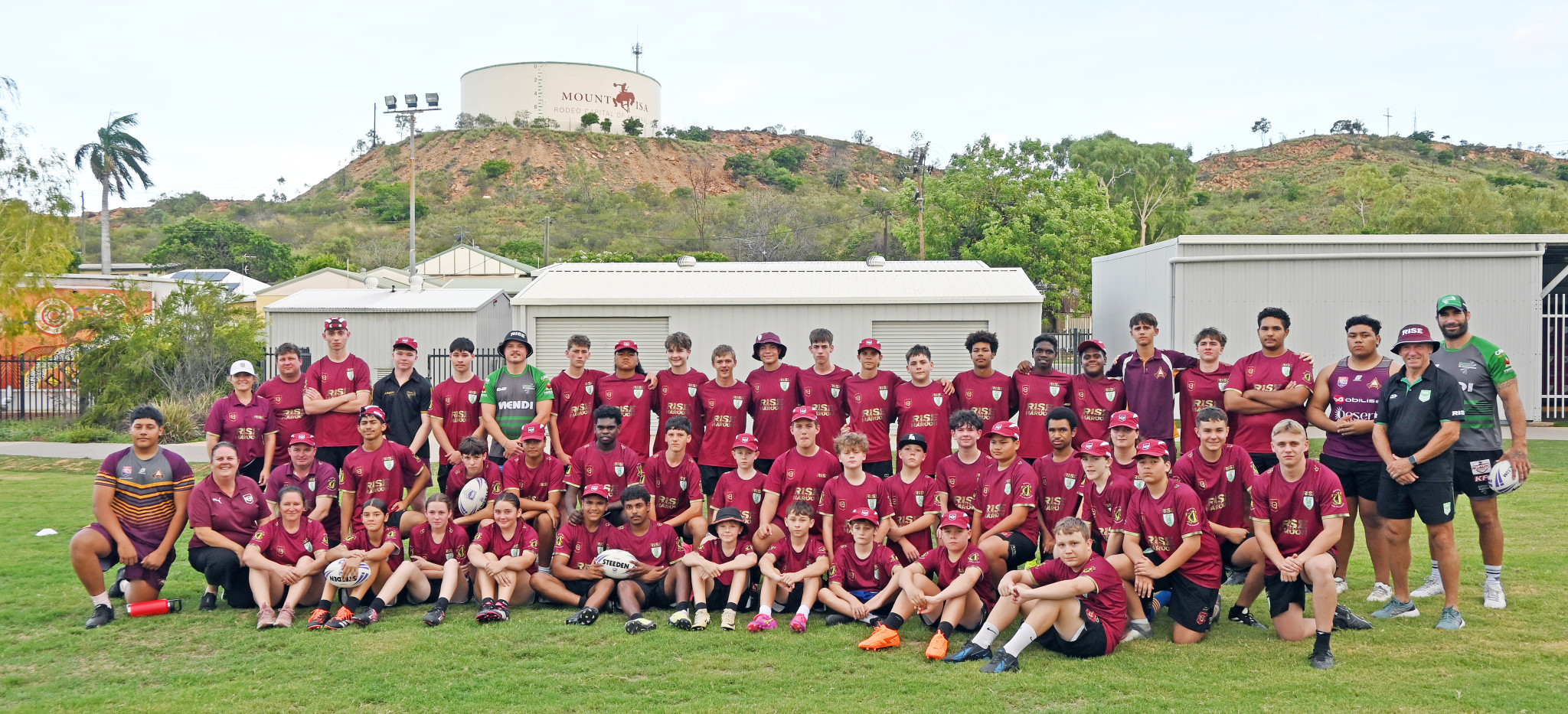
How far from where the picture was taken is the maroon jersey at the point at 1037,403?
784 centimetres

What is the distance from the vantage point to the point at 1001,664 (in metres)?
5.66

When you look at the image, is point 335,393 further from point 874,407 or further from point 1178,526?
point 1178,526

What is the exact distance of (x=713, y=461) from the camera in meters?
8.33

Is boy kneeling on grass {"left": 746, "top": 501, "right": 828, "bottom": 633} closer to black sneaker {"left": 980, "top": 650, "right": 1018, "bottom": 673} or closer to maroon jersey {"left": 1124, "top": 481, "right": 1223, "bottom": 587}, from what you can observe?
black sneaker {"left": 980, "top": 650, "right": 1018, "bottom": 673}

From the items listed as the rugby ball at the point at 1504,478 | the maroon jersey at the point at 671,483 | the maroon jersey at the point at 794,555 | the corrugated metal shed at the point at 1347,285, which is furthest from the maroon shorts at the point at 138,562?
the corrugated metal shed at the point at 1347,285

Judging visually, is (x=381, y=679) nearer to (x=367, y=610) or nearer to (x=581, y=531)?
(x=367, y=610)

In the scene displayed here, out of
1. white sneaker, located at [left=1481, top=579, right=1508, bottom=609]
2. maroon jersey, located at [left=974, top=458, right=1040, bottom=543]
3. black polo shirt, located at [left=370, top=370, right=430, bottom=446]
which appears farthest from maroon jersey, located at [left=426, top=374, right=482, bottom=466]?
white sneaker, located at [left=1481, top=579, right=1508, bottom=609]

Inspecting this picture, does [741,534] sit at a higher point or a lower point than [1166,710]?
higher

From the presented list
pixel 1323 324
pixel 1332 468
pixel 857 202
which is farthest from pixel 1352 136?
pixel 1332 468

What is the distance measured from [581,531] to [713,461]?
141cm

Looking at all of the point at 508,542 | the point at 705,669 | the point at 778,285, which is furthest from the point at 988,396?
the point at 778,285

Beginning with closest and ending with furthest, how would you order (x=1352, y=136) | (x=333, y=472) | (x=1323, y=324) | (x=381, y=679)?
(x=381, y=679) → (x=333, y=472) → (x=1323, y=324) → (x=1352, y=136)

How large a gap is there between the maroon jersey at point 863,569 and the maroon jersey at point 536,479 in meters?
2.20

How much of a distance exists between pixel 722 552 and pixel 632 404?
5.63 feet
